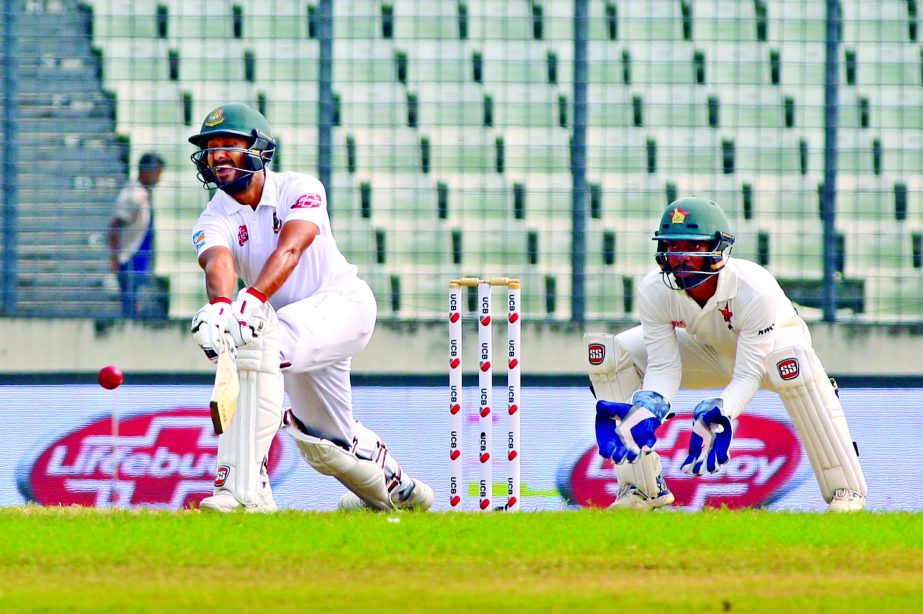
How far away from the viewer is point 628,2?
39.6 ft

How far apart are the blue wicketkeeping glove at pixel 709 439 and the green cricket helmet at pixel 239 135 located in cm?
214

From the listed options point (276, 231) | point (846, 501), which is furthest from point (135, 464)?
point (846, 501)

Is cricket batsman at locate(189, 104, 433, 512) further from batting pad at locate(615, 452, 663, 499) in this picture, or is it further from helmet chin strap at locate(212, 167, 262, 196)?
batting pad at locate(615, 452, 663, 499)

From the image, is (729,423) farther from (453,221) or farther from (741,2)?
(741,2)

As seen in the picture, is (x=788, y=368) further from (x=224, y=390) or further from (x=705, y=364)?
(x=224, y=390)

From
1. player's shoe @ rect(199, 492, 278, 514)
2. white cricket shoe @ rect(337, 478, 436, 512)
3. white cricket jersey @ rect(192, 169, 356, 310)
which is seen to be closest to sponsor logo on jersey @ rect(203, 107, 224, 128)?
white cricket jersey @ rect(192, 169, 356, 310)

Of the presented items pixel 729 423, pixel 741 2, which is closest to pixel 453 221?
pixel 741 2

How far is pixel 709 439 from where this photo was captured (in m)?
6.30

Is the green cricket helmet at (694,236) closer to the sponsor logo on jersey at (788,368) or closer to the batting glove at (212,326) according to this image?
the sponsor logo on jersey at (788,368)

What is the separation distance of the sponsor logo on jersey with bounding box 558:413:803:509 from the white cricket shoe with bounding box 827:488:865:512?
1.58 meters

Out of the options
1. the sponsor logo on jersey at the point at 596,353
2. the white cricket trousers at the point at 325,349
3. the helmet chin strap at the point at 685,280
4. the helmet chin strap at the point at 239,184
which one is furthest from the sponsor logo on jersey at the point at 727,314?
the helmet chin strap at the point at 239,184

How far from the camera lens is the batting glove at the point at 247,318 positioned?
18.5 ft

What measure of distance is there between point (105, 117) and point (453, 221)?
295cm

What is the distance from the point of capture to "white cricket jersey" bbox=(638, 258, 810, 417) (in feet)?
21.5
